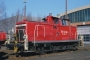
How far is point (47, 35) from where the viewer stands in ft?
61.2

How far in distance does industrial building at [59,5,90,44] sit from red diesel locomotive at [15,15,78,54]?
19.6 m

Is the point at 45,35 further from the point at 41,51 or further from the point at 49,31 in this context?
the point at 41,51

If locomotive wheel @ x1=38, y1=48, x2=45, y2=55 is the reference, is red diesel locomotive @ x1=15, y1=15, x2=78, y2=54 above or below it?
above

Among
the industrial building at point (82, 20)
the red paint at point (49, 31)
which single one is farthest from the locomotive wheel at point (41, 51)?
the industrial building at point (82, 20)

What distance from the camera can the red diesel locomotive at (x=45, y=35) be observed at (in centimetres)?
1684

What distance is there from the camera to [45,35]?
18.5 metres

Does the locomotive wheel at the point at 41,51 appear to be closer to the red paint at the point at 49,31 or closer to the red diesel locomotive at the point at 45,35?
the red diesel locomotive at the point at 45,35

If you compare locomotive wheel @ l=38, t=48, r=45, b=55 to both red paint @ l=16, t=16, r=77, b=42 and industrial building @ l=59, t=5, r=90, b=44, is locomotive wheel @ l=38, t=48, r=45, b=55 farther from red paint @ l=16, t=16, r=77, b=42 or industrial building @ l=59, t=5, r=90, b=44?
industrial building @ l=59, t=5, r=90, b=44

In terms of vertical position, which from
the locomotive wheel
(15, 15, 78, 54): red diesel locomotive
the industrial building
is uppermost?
the industrial building

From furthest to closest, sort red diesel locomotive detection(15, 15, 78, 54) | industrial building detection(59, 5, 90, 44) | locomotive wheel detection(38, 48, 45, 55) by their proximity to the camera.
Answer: industrial building detection(59, 5, 90, 44) < locomotive wheel detection(38, 48, 45, 55) < red diesel locomotive detection(15, 15, 78, 54)

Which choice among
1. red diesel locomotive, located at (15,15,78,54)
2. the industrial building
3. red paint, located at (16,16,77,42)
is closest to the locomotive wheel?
red diesel locomotive, located at (15,15,78,54)

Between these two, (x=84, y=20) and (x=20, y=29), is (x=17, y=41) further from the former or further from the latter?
(x=84, y=20)

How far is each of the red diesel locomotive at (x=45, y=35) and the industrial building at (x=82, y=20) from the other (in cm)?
1957

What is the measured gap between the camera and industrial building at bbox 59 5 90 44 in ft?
134
